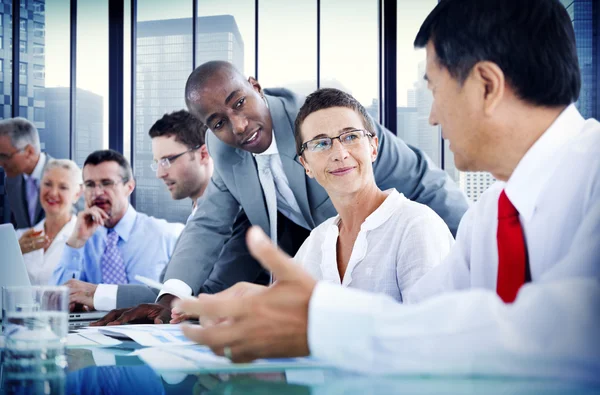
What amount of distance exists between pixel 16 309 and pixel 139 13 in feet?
11.7

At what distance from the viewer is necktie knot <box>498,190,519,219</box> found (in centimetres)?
99

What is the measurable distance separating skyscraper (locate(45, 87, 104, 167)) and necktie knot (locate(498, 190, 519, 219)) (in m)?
3.55

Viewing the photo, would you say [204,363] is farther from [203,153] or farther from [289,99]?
[203,153]

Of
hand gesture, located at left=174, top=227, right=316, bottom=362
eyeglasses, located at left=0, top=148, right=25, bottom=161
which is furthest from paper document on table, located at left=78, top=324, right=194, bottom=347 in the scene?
eyeglasses, located at left=0, top=148, right=25, bottom=161

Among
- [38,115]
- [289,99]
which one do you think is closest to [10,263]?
[289,99]

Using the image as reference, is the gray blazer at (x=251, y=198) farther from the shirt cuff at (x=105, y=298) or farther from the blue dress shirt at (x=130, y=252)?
the blue dress shirt at (x=130, y=252)

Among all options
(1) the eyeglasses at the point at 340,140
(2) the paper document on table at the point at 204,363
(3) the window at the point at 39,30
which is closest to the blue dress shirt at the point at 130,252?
(3) the window at the point at 39,30

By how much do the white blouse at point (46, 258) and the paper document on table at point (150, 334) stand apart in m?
2.51

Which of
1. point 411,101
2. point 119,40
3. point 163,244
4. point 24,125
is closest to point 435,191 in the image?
point 411,101

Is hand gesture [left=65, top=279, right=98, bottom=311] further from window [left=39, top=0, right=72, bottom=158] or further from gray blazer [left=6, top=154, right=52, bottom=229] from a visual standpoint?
window [left=39, top=0, right=72, bottom=158]

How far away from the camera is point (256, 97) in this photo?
8.88 feet

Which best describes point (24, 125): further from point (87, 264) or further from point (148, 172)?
point (87, 264)

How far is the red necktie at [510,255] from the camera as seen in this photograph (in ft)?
3.04

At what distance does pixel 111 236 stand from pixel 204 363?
2.84 m
